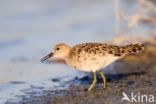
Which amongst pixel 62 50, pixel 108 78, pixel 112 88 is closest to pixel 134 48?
pixel 112 88

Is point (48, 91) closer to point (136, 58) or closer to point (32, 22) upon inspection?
point (136, 58)

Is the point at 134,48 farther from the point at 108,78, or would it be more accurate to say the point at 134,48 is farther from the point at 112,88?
the point at 108,78

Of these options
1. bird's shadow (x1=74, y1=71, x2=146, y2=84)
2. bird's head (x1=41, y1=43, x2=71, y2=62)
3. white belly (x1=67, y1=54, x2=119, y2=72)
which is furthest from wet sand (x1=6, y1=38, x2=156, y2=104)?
bird's head (x1=41, y1=43, x2=71, y2=62)

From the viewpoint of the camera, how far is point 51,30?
13555 millimetres

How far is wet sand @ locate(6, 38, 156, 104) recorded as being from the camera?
663 cm

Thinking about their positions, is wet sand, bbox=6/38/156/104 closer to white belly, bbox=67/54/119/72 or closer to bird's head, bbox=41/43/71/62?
white belly, bbox=67/54/119/72

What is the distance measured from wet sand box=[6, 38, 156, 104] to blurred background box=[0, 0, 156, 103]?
22.1 inches

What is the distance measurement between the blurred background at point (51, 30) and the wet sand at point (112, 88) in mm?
562

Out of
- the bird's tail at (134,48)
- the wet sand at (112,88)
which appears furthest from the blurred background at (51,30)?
the bird's tail at (134,48)

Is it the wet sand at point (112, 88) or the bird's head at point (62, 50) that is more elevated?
the bird's head at point (62, 50)

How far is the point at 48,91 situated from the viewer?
762 cm

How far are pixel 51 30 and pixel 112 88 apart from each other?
6.41 meters

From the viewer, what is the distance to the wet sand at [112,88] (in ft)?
21.8

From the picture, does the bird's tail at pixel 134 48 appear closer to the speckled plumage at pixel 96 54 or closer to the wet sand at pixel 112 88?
the speckled plumage at pixel 96 54
